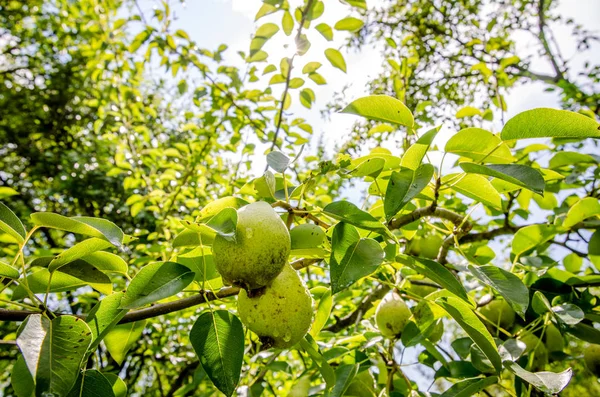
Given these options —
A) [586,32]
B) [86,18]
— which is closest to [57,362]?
[86,18]

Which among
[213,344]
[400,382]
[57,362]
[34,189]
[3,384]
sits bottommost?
[3,384]

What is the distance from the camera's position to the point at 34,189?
24.9 ft

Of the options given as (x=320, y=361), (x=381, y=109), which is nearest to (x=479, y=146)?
(x=381, y=109)

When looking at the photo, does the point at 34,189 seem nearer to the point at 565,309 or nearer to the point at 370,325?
the point at 370,325

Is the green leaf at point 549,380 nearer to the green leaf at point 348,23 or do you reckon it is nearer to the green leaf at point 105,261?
the green leaf at point 105,261

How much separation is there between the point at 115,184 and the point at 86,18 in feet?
14.5

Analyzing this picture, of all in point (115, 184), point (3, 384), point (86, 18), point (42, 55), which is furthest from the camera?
point (42, 55)

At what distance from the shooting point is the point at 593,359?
1.68 m

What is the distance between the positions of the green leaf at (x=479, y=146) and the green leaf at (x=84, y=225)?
848 millimetres

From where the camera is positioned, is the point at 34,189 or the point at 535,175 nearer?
the point at 535,175

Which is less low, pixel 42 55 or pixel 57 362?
pixel 42 55

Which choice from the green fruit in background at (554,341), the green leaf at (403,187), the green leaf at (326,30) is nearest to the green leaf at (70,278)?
the green leaf at (403,187)

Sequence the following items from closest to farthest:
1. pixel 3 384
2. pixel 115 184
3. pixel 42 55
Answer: pixel 3 384, pixel 115 184, pixel 42 55

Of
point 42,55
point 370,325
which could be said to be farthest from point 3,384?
point 370,325
